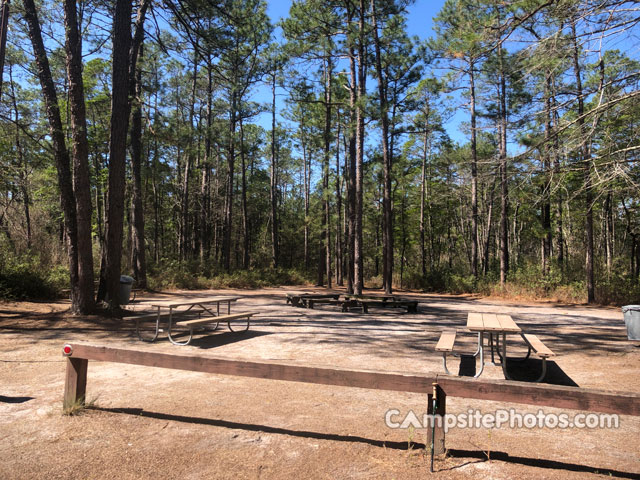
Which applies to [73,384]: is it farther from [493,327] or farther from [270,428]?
[493,327]

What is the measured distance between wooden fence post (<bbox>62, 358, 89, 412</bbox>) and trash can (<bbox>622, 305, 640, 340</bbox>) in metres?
8.93

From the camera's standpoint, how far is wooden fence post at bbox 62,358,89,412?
3771 millimetres

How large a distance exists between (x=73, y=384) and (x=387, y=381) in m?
3.02

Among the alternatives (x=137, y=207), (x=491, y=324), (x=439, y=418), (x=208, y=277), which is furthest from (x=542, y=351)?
(x=208, y=277)

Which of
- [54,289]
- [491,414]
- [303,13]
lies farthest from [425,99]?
[491,414]

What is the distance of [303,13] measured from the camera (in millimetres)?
16531

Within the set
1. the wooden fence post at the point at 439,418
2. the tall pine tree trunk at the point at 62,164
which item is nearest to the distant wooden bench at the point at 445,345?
the wooden fence post at the point at 439,418

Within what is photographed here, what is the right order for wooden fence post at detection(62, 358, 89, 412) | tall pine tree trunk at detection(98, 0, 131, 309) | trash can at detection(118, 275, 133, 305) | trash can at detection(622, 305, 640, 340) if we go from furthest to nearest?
trash can at detection(118, 275, 133, 305)
tall pine tree trunk at detection(98, 0, 131, 309)
trash can at detection(622, 305, 640, 340)
wooden fence post at detection(62, 358, 89, 412)

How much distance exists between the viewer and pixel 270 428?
3.56m

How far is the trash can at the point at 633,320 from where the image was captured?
293 inches

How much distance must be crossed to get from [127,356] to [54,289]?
1090 cm

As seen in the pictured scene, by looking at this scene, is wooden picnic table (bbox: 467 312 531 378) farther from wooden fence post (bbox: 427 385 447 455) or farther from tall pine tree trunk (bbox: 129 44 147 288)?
tall pine tree trunk (bbox: 129 44 147 288)

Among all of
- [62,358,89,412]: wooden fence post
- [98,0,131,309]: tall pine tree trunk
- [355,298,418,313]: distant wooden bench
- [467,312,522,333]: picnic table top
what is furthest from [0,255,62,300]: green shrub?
[467,312,522,333]: picnic table top

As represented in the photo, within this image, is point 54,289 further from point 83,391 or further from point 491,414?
point 491,414
